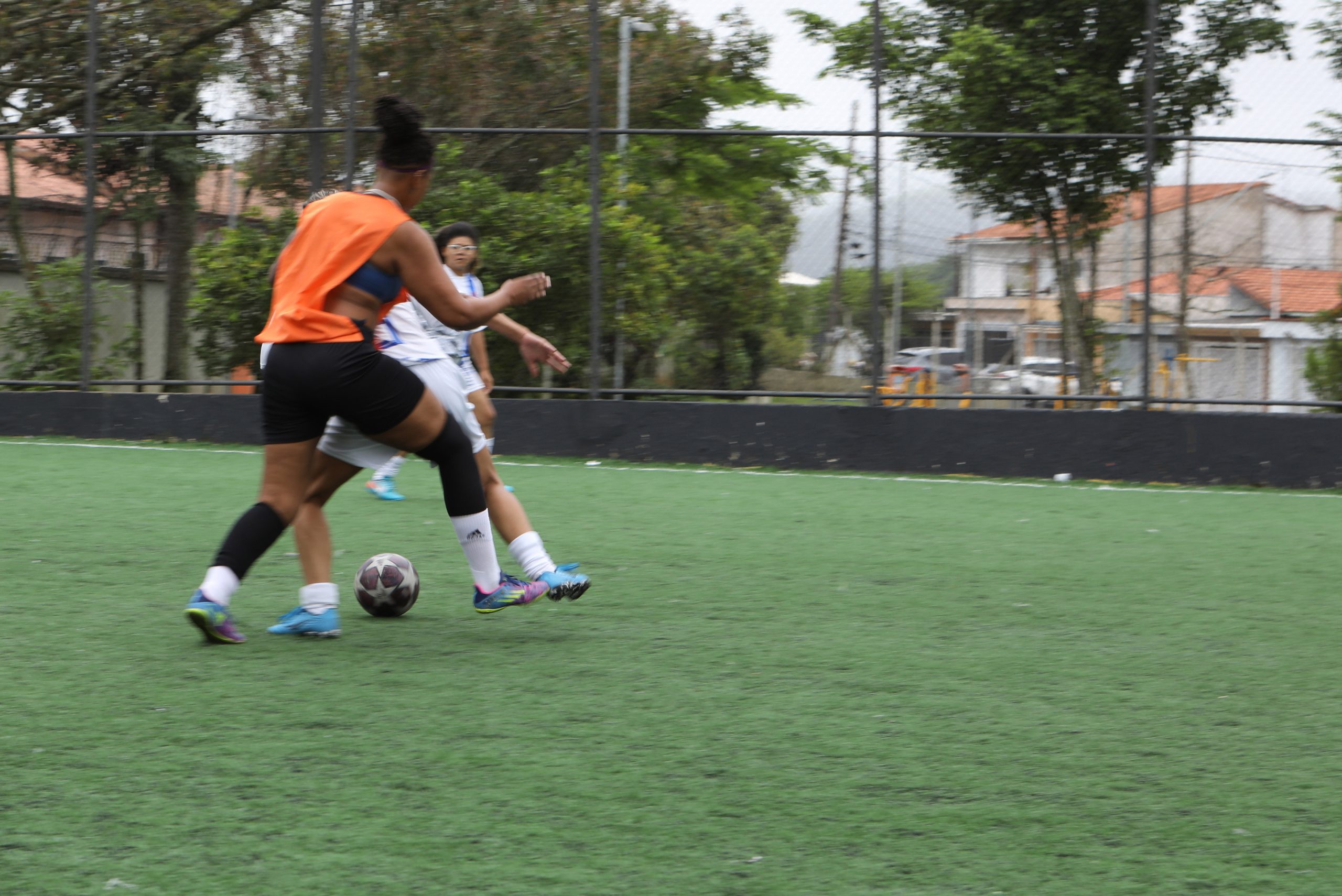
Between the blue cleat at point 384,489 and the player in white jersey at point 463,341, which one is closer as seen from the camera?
the player in white jersey at point 463,341

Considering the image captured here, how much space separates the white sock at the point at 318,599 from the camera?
4934mm

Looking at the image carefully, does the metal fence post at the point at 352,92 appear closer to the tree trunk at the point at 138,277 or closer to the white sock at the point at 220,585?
the tree trunk at the point at 138,277

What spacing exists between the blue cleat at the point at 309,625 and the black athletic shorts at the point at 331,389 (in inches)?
24.2

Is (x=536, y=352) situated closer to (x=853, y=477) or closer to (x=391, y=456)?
(x=391, y=456)

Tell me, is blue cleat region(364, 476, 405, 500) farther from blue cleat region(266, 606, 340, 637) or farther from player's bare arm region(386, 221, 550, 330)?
player's bare arm region(386, 221, 550, 330)

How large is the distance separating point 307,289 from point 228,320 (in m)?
9.75

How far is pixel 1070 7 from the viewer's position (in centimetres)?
1242

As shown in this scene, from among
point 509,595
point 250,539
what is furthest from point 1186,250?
point 250,539

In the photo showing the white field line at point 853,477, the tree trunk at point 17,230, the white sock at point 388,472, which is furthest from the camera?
the tree trunk at point 17,230

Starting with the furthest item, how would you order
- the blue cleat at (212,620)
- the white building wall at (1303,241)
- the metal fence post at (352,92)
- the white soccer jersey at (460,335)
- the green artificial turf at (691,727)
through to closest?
the metal fence post at (352,92) < the white building wall at (1303,241) < the white soccer jersey at (460,335) < the blue cleat at (212,620) < the green artificial turf at (691,727)

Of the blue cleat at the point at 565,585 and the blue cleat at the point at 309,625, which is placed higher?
the blue cleat at the point at 565,585

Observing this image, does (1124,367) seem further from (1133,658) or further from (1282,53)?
(1133,658)

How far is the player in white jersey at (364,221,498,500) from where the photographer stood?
7645 millimetres

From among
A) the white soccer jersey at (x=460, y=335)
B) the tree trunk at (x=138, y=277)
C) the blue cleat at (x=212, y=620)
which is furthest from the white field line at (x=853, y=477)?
the blue cleat at (x=212, y=620)
